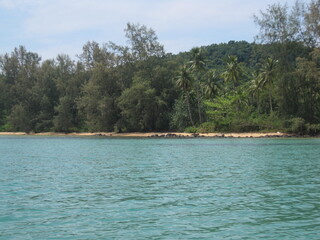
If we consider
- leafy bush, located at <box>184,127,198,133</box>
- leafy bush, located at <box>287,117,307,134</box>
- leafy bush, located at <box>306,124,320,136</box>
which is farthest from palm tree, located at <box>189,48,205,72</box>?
leafy bush, located at <box>306,124,320,136</box>

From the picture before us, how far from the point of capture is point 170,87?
256 feet

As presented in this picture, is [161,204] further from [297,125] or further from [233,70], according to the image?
[233,70]

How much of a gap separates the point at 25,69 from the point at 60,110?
21.2m

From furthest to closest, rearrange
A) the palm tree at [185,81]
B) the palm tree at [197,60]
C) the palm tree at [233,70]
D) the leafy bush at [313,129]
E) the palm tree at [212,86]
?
the palm tree at [212,86]
the palm tree at [197,60]
the palm tree at [233,70]
the palm tree at [185,81]
the leafy bush at [313,129]

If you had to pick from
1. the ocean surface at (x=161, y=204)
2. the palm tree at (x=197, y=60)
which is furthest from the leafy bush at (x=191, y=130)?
the ocean surface at (x=161, y=204)

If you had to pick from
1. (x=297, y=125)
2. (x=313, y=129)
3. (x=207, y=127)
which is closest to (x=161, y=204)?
(x=297, y=125)

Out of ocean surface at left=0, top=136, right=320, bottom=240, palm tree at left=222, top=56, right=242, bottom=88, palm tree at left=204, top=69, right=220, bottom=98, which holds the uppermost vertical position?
palm tree at left=222, top=56, right=242, bottom=88

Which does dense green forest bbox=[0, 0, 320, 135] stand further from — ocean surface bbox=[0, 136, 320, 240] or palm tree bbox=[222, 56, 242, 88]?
ocean surface bbox=[0, 136, 320, 240]

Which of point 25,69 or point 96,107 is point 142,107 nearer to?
point 96,107

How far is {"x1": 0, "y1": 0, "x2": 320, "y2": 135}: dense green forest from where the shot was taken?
57.3 meters

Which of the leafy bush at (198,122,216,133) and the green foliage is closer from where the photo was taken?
the green foliage

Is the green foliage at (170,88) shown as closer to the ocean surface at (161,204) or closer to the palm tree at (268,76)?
the palm tree at (268,76)

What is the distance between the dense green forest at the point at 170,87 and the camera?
57312 mm

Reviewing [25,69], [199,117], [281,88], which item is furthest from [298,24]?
[25,69]
